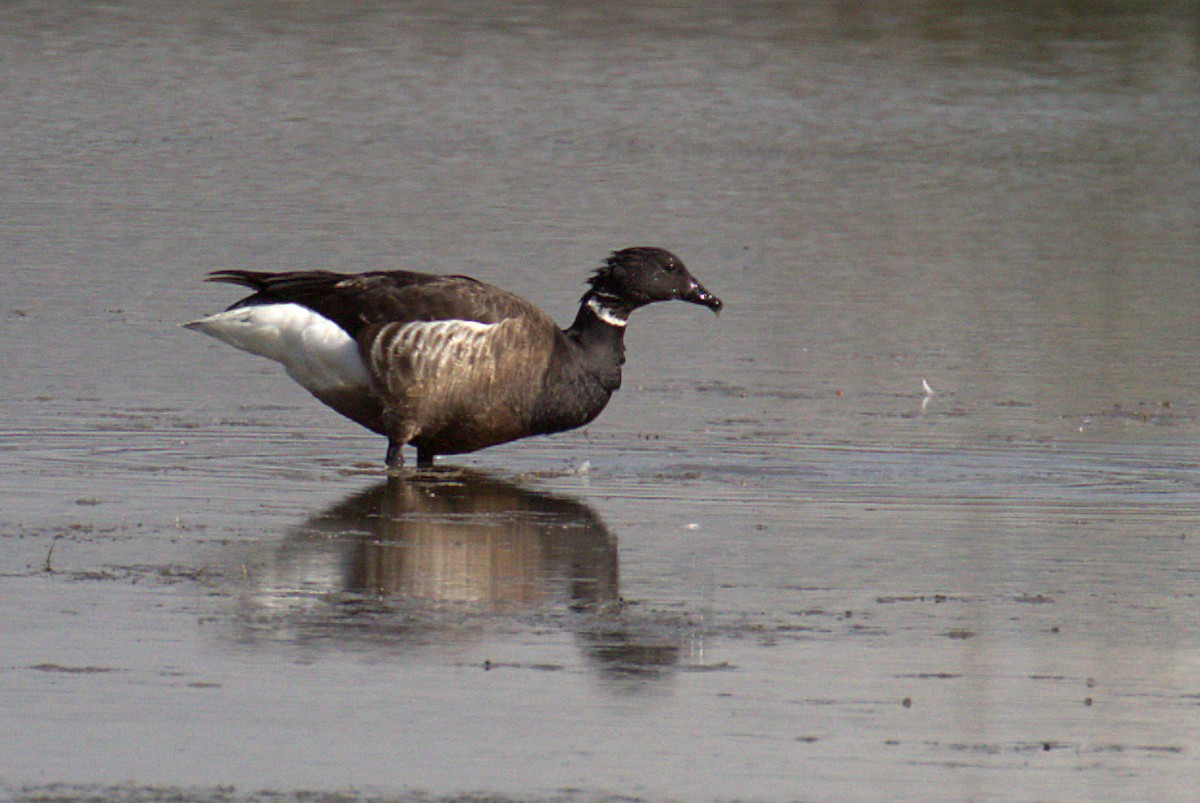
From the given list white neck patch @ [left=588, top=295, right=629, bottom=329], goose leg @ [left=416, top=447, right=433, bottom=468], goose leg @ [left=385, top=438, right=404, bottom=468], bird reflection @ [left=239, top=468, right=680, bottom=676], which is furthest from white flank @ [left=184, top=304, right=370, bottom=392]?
white neck patch @ [left=588, top=295, right=629, bottom=329]

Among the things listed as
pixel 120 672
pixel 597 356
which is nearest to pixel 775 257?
pixel 597 356

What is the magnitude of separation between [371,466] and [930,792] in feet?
17.4

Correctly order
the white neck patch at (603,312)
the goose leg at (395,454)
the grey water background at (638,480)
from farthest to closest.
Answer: the white neck patch at (603,312)
the goose leg at (395,454)
the grey water background at (638,480)

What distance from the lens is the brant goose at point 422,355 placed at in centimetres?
1076

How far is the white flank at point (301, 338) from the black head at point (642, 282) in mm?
1242

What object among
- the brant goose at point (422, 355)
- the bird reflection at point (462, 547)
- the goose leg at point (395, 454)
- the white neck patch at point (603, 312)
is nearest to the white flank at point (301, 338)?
the brant goose at point (422, 355)

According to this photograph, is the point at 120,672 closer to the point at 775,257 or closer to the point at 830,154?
the point at 775,257

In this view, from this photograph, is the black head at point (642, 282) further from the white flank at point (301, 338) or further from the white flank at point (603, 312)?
the white flank at point (301, 338)

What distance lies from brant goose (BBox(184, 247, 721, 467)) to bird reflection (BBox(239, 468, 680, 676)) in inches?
33.3

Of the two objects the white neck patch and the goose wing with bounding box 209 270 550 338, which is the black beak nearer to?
the white neck patch

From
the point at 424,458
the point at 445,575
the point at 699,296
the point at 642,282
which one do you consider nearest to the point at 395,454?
the point at 424,458

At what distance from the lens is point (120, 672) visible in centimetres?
657

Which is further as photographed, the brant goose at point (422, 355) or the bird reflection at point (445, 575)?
the brant goose at point (422, 355)

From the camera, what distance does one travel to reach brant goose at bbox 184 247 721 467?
10.8 metres
